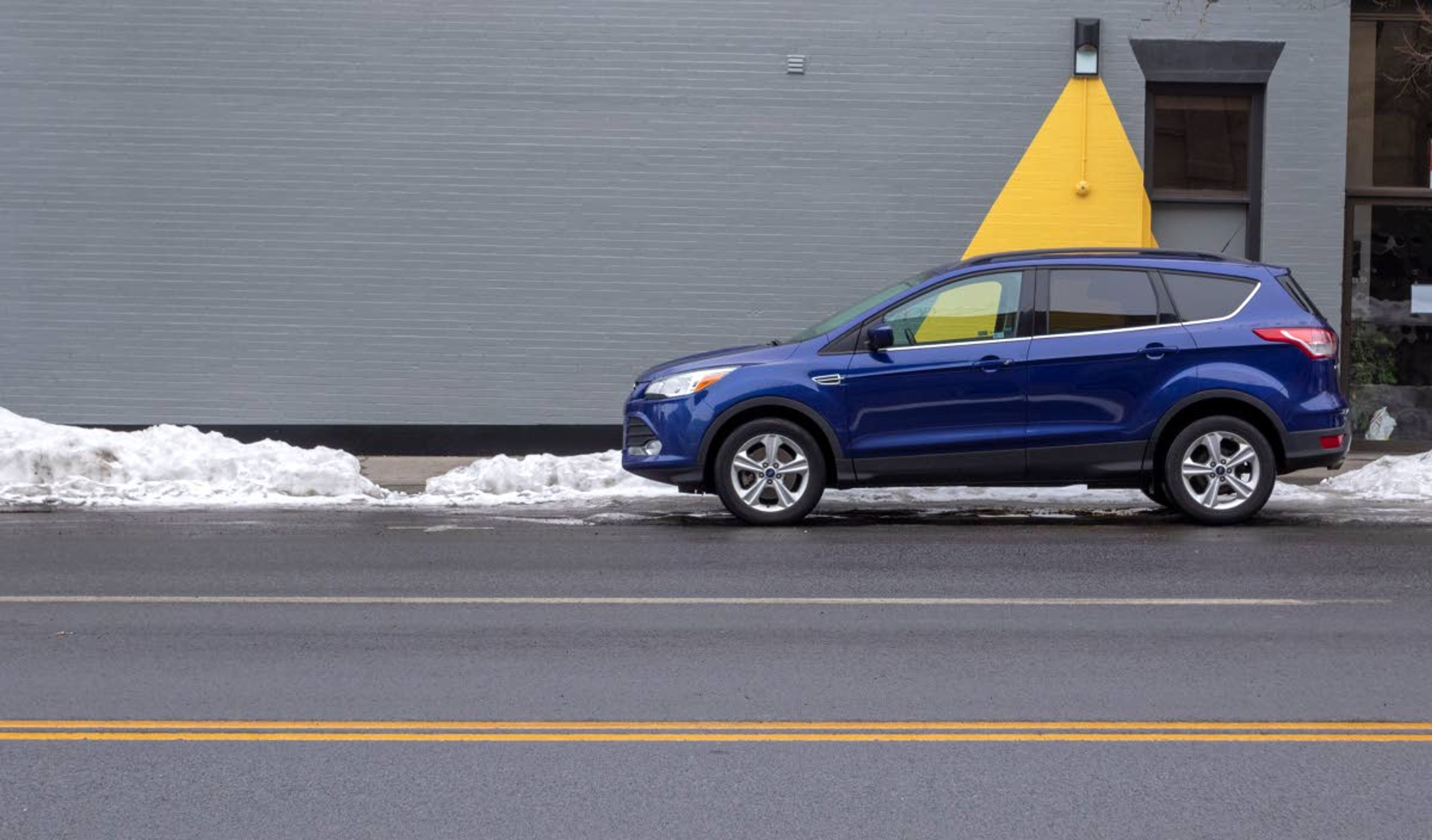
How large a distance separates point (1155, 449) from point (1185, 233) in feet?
20.4

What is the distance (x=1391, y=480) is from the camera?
539 inches

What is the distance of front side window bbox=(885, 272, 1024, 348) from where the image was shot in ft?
38.1

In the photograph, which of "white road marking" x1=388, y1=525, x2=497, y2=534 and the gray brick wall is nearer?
"white road marking" x1=388, y1=525, x2=497, y2=534

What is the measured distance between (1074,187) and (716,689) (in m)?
11.3

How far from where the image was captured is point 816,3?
1669 centimetres

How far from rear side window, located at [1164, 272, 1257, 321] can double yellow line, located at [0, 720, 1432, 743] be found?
5902 mm

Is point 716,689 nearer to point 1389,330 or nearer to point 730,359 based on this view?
point 730,359

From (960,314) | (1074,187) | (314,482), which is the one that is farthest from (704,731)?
(1074,187)

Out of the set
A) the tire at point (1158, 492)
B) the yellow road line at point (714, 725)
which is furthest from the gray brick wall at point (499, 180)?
the yellow road line at point (714, 725)

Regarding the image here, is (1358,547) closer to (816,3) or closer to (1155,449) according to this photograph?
(1155,449)

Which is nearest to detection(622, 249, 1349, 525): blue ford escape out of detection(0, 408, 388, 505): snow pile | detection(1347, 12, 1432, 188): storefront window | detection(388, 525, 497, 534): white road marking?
detection(388, 525, 497, 534): white road marking

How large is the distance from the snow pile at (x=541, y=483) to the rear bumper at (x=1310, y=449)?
15.8ft

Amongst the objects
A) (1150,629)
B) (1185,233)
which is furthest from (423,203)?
(1150,629)

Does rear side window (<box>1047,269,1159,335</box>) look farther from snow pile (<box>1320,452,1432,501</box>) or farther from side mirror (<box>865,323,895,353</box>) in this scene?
snow pile (<box>1320,452,1432,501</box>)
